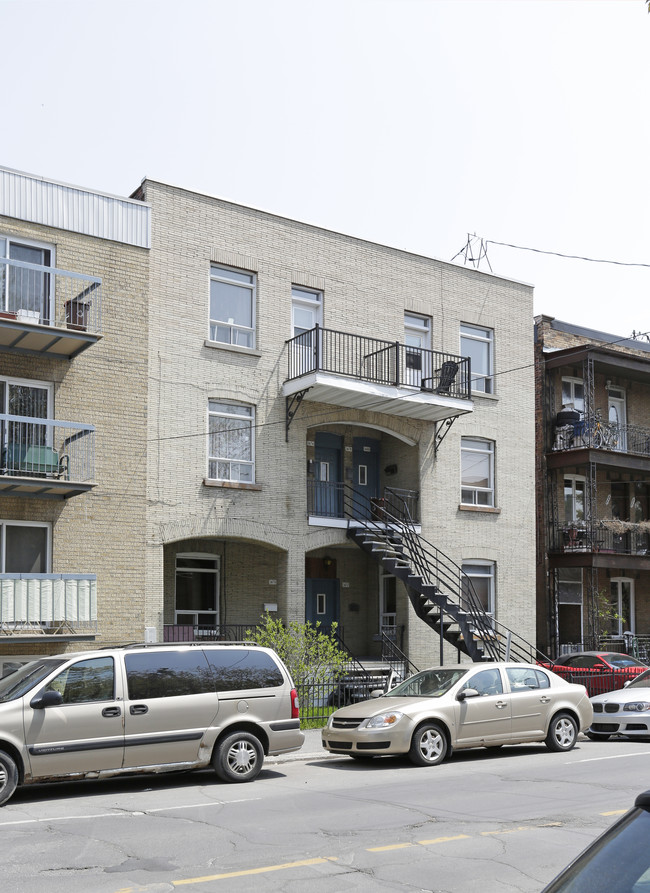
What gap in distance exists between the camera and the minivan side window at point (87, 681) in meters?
12.2

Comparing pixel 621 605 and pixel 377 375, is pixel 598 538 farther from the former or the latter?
pixel 377 375

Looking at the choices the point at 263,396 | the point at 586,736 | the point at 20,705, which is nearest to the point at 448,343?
the point at 263,396

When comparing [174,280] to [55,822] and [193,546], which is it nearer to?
[193,546]

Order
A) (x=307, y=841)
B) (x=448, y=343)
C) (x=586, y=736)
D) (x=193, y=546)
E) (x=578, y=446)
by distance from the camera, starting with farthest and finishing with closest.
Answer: (x=578, y=446)
(x=448, y=343)
(x=193, y=546)
(x=586, y=736)
(x=307, y=841)

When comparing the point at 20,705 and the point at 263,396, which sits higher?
the point at 263,396

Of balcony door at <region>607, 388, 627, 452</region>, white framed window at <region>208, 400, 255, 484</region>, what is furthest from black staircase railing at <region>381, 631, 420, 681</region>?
balcony door at <region>607, 388, 627, 452</region>

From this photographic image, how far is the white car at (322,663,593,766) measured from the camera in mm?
14344

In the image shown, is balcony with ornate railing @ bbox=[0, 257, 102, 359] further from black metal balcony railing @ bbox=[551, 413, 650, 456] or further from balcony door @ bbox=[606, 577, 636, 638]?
balcony door @ bbox=[606, 577, 636, 638]

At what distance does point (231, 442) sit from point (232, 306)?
317 centimetres

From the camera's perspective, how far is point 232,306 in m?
23.4

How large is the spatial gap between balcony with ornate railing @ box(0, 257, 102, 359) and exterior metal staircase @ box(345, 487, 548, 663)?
304 inches

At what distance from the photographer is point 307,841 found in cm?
903

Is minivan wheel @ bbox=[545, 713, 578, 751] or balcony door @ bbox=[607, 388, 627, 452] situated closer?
minivan wheel @ bbox=[545, 713, 578, 751]

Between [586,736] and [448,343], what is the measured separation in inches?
459
